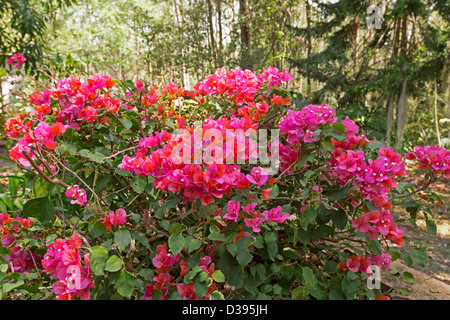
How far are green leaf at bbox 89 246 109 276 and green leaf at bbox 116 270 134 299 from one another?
0.15ft

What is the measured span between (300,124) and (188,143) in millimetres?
330

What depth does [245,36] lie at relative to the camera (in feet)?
22.6

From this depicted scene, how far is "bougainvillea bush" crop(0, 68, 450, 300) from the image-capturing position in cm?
79

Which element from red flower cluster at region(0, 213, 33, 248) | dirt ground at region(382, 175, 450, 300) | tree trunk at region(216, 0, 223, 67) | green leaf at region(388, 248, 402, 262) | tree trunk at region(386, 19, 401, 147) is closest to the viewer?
green leaf at region(388, 248, 402, 262)

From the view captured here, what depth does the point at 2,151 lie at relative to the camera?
6.95 metres

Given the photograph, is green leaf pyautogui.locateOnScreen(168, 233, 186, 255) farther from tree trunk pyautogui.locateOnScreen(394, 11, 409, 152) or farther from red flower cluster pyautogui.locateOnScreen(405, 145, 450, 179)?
tree trunk pyautogui.locateOnScreen(394, 11, 409, 152)

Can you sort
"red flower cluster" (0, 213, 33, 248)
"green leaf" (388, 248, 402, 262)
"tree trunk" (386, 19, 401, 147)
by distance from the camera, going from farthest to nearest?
1. "tree trunk" (386, 19, 401, 147)
2. "red flower cluster" (0, 213, 33, 248)
3. "green leaf" (388, 248, 402, 262)

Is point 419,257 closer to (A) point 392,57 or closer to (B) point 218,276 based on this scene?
(B) point 218,276

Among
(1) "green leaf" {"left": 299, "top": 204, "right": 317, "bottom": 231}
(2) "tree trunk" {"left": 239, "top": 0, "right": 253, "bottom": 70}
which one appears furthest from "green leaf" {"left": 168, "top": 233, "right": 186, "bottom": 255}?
(2) "tree trunk" {"left": 239, "top": 0, "right": 253, "bottom": 70}

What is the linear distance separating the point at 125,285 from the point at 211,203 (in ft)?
0.95

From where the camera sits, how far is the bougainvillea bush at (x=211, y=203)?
787 millimetres

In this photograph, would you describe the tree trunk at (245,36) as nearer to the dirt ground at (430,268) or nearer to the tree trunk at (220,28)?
the tree trunk at (220,28)

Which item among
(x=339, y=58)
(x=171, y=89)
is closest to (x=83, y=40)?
(x=339, y=58)
